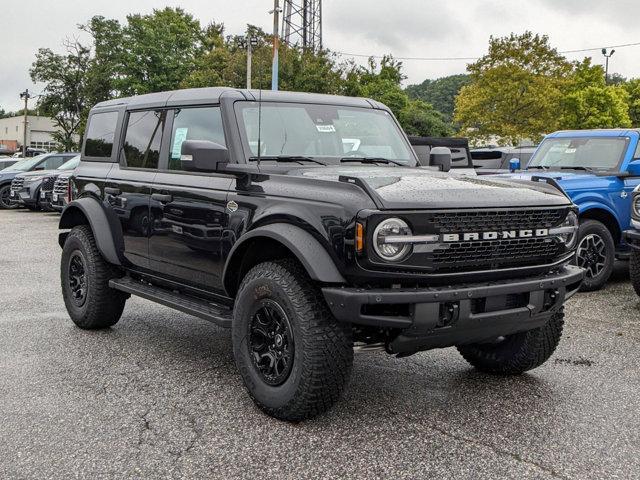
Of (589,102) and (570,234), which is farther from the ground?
(589,102)

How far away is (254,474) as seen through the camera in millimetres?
3270

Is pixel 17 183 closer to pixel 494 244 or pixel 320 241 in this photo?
pixel 320 241

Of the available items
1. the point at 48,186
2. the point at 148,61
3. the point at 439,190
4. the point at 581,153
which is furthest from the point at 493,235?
the point at 148,61

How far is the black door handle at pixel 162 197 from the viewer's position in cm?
494

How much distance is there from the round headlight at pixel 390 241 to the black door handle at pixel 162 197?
1980 mm

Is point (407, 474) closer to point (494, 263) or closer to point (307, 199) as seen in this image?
point (494, 263)

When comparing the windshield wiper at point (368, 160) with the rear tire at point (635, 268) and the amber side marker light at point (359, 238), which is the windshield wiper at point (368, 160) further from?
the rear tire at point (635, 268)

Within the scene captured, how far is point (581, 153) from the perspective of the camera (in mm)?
9148

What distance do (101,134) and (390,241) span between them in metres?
3.65

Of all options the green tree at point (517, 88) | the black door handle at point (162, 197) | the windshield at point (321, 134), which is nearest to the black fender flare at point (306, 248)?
the windshield at point (321, 134)

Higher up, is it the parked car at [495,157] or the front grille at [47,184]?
the parked car at [495,157]

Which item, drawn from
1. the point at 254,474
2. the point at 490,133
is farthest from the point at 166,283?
the point at 490,133

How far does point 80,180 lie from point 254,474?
3795 mm

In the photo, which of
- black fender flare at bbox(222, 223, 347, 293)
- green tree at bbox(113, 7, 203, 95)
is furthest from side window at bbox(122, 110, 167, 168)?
green tree at bbox(113, 7, 203, 95)
